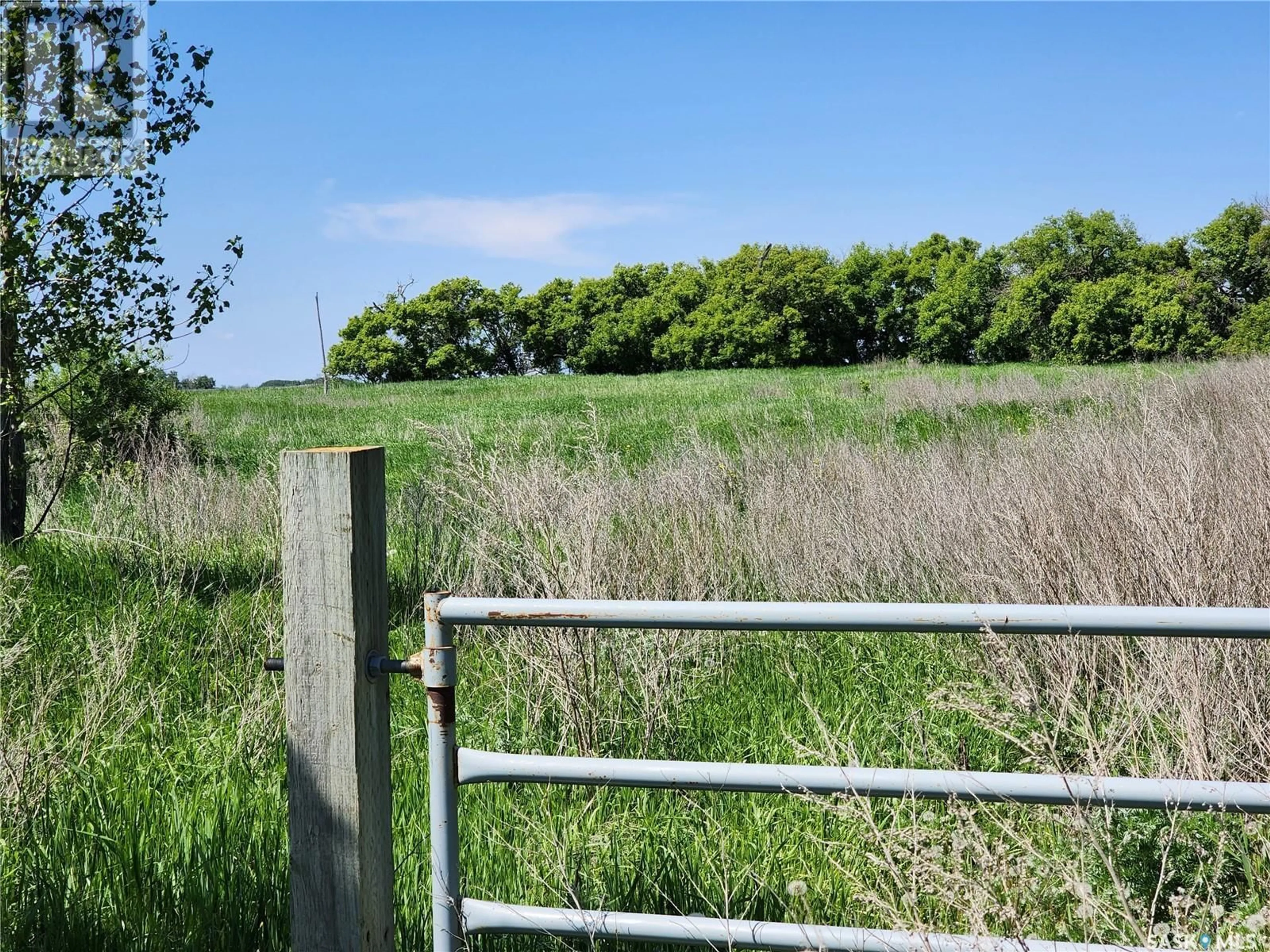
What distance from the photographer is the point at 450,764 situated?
191cm

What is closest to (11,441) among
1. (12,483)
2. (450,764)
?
(12,483)

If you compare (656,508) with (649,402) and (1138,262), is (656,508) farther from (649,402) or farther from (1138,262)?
(1138,262)

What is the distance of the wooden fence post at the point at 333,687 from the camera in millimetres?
1852

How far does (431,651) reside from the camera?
6.17 feet

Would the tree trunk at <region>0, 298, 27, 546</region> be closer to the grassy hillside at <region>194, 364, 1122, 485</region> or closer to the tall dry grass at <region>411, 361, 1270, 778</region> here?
the grassy hillside at <region>194, 364, 1122, 485</region>

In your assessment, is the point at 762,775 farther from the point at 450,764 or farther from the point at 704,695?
the point at 704,695

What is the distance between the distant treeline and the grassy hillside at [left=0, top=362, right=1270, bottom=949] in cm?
3997

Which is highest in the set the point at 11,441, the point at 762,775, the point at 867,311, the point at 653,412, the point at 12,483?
the point at 867,311

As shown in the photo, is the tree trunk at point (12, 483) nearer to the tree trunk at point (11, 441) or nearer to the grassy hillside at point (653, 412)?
the tree trunk at point (11, 441)

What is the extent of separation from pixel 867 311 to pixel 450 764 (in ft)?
168

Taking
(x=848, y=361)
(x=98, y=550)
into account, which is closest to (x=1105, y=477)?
(x=98, y=550)

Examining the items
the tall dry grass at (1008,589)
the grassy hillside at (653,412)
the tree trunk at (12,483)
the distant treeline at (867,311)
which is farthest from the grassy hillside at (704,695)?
the distant treeline at (867,311)

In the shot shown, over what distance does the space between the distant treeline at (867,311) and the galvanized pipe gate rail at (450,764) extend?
146 ft

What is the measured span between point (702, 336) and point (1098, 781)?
47.8 metres
